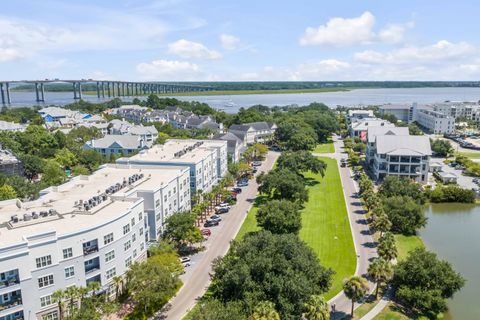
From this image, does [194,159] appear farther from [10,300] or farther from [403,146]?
[403,146]

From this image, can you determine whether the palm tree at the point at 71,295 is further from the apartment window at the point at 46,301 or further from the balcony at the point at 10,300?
the balcony at the point at 10,300

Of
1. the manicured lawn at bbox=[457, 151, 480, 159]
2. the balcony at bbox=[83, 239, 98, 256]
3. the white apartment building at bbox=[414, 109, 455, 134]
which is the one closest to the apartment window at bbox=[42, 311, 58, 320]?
the balcony at bbox=[83, 239, 98, 256]

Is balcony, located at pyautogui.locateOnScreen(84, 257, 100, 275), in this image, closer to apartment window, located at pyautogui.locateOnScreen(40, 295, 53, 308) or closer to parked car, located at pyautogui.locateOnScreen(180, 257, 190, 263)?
apartment window, located at pyautogui.locateOnScreen(40, 295, 53, 308)

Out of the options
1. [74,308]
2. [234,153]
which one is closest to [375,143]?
[234,153]

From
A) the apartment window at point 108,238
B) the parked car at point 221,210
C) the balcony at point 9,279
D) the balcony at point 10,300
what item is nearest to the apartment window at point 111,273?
the apartment window at point 108,238

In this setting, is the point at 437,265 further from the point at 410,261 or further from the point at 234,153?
the point at 234,153

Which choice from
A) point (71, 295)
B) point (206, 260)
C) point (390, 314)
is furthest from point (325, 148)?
point (71, 295)

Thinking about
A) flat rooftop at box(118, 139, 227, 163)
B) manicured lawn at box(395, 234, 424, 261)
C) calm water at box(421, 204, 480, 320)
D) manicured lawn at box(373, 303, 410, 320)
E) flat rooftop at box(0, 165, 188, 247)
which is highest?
flat rooftop at box(118, 139, 227, 163)
